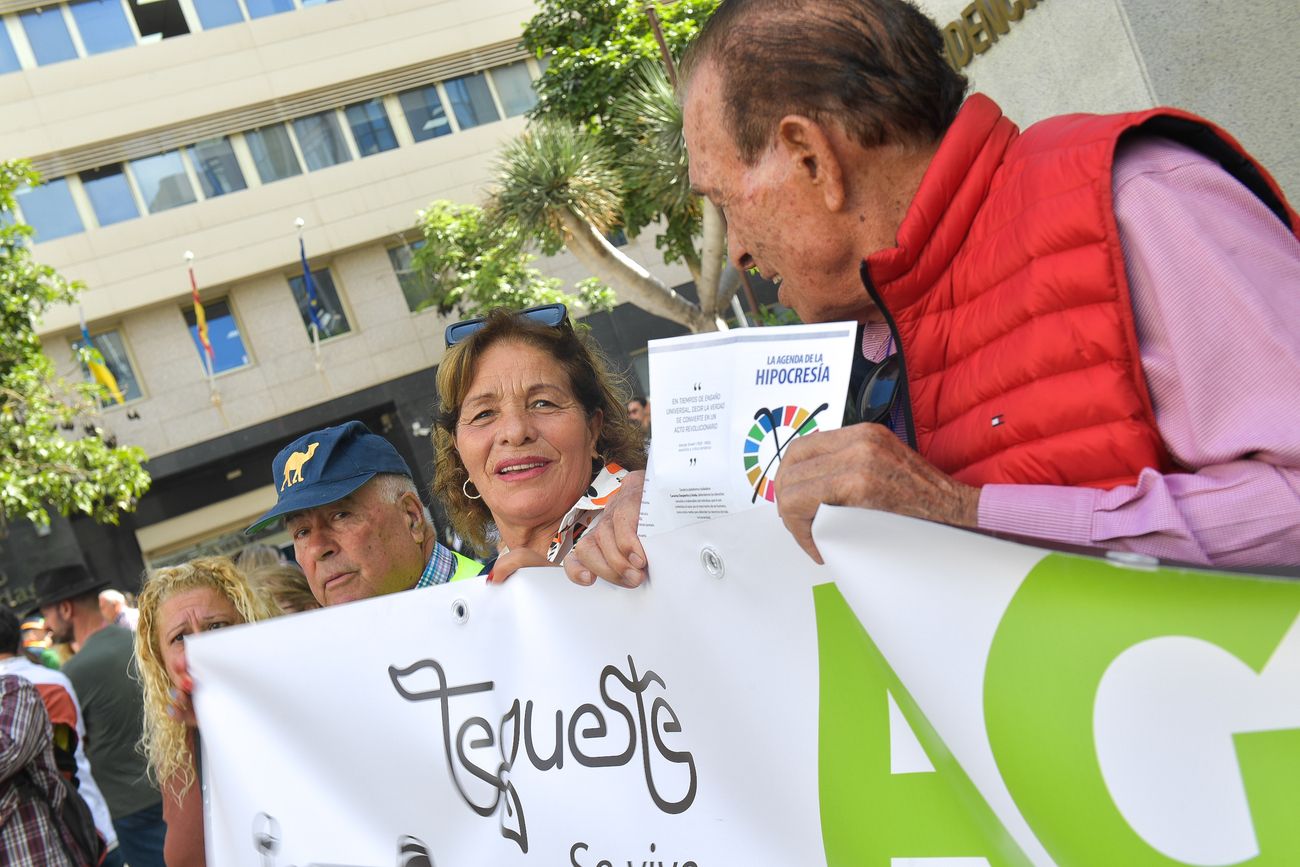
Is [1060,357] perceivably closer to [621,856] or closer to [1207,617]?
[1207,617]

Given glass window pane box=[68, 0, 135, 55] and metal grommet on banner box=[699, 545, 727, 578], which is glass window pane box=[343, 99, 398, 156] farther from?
metal grommet on banner box=[699, 545, 727, 578]

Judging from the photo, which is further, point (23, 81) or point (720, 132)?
point (23, 81)

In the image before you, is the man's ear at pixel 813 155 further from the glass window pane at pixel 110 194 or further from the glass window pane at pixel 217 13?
the glass window pane at pixel 217 13

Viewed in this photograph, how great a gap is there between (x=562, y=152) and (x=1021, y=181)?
572 inches

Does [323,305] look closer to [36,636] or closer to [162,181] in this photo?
[162,181]

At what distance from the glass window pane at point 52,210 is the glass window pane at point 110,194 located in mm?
385

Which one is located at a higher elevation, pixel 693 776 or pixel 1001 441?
pixel 1001 441

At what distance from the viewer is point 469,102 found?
84.5 feet

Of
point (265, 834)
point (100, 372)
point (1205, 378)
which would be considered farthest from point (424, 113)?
point (1205, 378)

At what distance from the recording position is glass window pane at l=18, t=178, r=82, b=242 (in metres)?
23.6

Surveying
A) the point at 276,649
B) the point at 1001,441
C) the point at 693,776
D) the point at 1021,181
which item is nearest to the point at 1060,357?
the point at 1001,441

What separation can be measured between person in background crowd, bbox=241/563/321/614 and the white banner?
165 centimetres

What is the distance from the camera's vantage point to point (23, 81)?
23.5 m

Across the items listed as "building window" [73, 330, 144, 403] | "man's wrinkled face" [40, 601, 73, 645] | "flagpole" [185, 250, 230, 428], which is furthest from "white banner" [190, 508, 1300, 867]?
"building window" [73, 330, 144, 403]
